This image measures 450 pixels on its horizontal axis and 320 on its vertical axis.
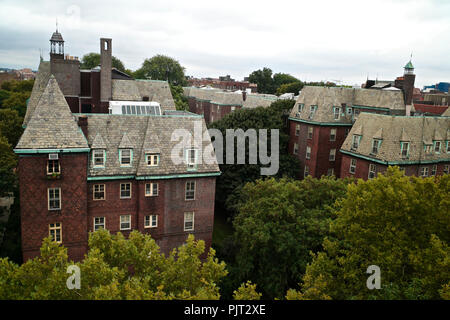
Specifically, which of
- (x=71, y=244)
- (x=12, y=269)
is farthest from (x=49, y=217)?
(x=12, y=269)

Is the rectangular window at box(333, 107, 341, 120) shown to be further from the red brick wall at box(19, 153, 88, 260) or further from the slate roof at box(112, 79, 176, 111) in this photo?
the red brick wall at box(19, 153, 88, 260)

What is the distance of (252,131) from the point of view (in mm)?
52594

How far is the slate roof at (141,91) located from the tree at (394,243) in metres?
43.7

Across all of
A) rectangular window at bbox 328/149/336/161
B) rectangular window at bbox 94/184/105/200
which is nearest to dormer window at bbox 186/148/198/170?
rectangular window at bbox 94/184/105/200

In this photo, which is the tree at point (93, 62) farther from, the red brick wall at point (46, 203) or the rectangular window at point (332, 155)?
the red brick wall at point (46, 203)

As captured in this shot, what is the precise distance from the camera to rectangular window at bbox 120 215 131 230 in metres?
34.2

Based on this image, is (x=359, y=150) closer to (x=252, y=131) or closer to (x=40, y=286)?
(x=252, y=131)

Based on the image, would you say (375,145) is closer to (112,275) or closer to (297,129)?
(297,129)

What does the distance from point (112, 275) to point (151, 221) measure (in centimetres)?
1733

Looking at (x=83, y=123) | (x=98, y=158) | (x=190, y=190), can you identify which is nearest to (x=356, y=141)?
(x=190, y=190)

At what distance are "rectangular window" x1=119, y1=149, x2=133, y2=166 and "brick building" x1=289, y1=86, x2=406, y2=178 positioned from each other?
33.2m

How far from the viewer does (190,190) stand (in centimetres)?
3591

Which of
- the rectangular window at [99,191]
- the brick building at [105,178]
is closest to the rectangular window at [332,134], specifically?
the brick building at [105,178]
